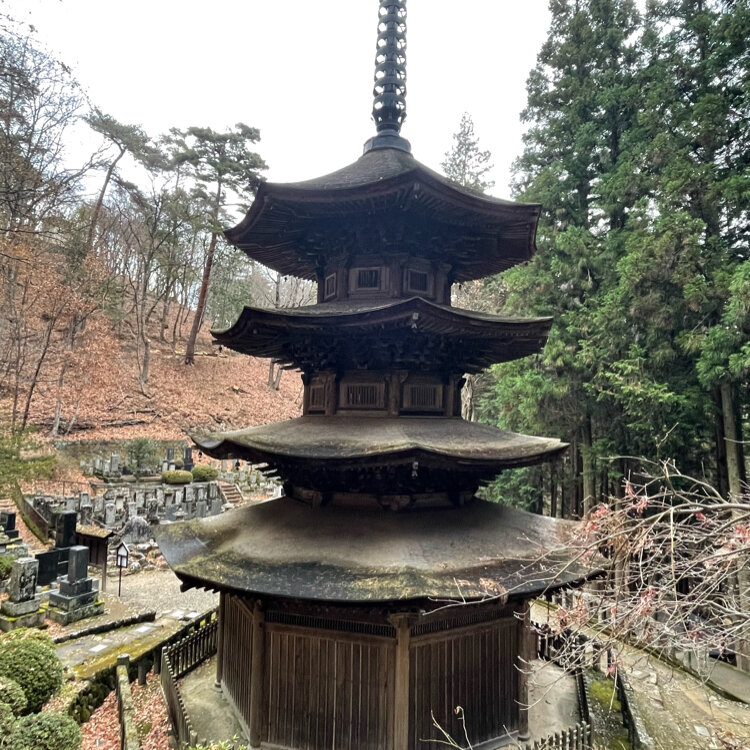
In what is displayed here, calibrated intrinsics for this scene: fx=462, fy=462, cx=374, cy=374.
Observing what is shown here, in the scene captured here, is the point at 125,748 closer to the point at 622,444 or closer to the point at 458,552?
the point at 458,552

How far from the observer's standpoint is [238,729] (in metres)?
7.11

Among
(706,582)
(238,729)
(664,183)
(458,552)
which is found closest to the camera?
(706,582)

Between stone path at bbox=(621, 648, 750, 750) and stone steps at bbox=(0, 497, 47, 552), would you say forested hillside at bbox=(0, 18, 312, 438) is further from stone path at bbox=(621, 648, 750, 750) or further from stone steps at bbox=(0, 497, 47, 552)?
stone path at bbox=(621, 648, 750, 750)

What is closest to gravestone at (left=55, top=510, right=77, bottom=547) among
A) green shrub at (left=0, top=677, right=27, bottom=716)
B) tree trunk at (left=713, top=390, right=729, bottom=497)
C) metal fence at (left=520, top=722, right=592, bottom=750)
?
green shrub at (left=0, top=677, right=27, bottom=716)

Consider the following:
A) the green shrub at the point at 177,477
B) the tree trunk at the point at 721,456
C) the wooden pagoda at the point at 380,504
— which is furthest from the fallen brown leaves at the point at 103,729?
the green shrub at the point at 177,477

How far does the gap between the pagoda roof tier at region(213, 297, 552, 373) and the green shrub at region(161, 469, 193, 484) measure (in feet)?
58.3

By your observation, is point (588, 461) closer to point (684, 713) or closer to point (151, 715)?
point (684, 713)

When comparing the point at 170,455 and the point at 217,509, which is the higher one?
the point at 170,455

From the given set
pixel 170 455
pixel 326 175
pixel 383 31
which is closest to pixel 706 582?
pixel 326 175

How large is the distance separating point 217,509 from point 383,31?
19.5 meters

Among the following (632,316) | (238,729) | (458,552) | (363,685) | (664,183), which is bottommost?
(238,729)

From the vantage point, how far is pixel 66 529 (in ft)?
45.3

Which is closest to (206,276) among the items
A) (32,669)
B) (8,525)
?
(8,525)

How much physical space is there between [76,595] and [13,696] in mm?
5860
